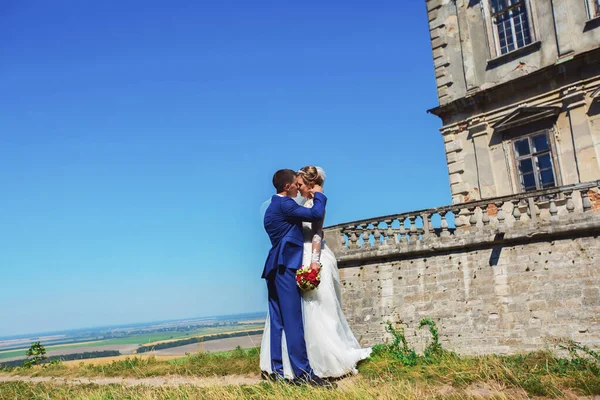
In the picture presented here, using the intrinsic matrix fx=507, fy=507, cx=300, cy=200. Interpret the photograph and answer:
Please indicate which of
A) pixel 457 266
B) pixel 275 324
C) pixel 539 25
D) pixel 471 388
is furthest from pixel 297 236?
pixel 539 25

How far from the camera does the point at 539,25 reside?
47.3ft

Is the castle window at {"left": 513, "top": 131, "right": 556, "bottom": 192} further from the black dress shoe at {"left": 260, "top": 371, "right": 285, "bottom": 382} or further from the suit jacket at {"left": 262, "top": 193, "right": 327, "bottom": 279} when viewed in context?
the black dress shoe at {"left": 260, "top": 371, "right": 285, "bottom": 382}

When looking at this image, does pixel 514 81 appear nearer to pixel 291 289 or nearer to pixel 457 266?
pixel 457 266

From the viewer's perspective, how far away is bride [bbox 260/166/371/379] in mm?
5305

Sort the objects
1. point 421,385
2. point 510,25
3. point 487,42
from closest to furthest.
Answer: point 421,385 < point 510,25 < point 487,42

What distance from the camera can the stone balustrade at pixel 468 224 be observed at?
10016mm

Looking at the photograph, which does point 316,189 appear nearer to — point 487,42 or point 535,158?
point 535,158

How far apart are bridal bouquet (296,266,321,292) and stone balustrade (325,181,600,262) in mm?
6426

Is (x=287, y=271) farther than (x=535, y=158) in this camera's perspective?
No

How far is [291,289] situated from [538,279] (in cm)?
658

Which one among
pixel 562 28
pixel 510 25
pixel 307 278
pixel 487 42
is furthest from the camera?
pixel 487 42

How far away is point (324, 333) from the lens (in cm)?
539

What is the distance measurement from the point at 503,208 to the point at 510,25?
5.93m

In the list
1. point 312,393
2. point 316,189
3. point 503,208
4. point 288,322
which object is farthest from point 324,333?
point 503,208
